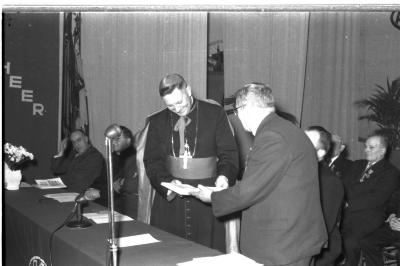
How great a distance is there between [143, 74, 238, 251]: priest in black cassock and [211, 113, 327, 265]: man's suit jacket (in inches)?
40.5

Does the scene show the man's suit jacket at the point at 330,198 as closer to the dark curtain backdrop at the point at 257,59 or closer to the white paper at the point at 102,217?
the white paper at the point at 102,217

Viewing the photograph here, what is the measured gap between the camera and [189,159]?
391 centimetres

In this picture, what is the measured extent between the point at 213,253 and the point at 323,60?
5.48m

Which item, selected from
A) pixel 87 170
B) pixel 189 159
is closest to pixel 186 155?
pixel 189 159

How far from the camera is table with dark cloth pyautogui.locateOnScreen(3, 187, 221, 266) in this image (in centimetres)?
266

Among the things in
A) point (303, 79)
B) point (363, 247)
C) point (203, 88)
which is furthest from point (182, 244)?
point (303, 79)

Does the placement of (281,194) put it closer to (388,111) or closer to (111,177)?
(111,177)

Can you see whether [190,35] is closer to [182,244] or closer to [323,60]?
[323,60]

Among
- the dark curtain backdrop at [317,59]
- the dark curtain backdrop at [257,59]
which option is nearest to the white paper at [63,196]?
the dark curtain backdrop at [257,59]

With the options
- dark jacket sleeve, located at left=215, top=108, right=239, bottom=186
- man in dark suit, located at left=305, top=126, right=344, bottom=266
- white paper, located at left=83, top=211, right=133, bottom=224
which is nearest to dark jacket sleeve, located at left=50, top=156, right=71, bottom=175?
white paper, located at left=83, top=211, right=133, bottom=224

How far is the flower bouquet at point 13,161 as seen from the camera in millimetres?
4789

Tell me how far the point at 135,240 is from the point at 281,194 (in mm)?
930

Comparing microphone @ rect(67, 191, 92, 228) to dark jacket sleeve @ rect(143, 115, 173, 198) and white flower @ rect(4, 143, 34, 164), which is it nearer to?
dark jacket sleeve @ rect(143, 115, 173, 198)

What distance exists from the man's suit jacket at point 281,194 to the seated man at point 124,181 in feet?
9.99
